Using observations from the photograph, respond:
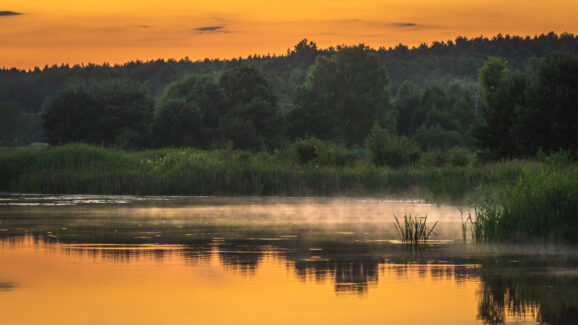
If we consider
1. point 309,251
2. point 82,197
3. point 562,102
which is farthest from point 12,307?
point 562,102

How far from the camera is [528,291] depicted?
16.5m

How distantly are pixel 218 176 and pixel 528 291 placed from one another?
3294 centimetres

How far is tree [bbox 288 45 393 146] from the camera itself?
129875 millimetres

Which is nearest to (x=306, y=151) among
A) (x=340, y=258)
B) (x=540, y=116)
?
(x=540, y=116)

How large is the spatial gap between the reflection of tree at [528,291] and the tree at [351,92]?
107371mm

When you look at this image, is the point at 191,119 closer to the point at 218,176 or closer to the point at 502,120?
the point at 502,120

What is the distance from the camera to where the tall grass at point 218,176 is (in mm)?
45219

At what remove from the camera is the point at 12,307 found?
1503 centimetres

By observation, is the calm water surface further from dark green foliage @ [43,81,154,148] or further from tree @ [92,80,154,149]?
dark green foliage @ [43,81,154,148]

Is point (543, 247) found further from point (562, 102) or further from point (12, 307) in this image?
point (562, 102)

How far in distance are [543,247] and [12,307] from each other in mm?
12502

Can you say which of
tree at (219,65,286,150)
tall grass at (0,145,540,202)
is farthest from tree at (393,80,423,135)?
tall grass at (0,145,540,202)

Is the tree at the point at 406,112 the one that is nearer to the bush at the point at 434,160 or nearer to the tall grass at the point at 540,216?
the bush at the point at 434,160

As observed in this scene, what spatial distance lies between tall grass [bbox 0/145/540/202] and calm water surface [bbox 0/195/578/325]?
13158mm
